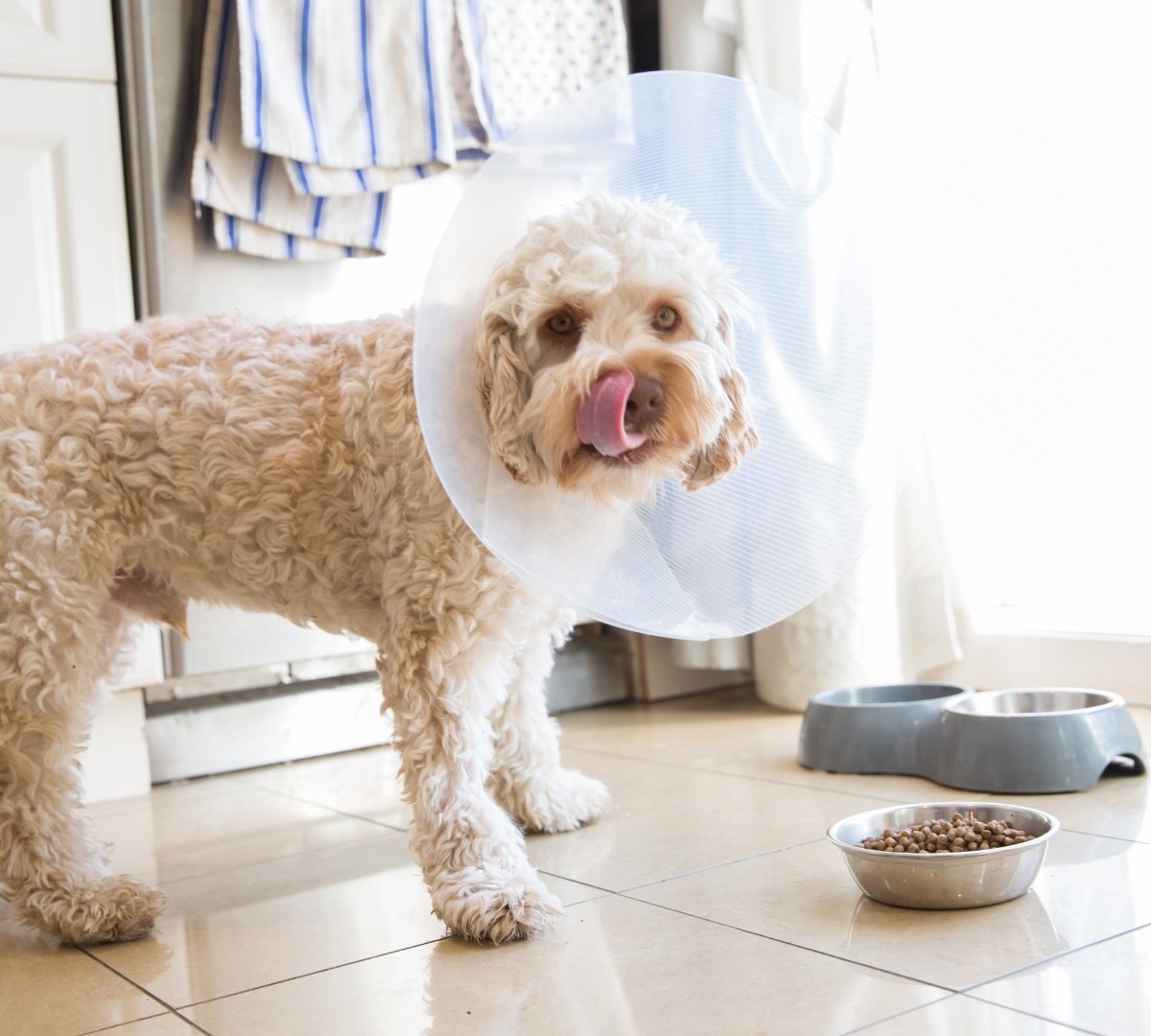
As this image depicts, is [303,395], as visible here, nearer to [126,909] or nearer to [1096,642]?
[126,909]

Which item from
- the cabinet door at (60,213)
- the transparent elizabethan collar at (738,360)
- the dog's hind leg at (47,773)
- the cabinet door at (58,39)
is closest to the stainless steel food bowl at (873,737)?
the transparent elizabethan collar at (738,360)

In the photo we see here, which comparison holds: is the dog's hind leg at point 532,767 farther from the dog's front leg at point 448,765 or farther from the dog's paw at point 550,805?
the dog's front leg at point 448,765

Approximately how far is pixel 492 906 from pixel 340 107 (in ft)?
6.50

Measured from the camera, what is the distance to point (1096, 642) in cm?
308

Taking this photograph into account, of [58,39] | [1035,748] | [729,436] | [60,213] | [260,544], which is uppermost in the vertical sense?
[58,39]

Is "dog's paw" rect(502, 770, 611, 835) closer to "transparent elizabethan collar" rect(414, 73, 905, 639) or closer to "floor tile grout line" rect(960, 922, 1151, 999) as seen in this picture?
"transparent elizabethan collar" rect(414, 73, 905, 639)

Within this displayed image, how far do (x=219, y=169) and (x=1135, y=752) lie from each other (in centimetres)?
228

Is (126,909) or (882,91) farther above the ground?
(882,91)

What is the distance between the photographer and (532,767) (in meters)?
2.44

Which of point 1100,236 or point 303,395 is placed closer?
point 303,395

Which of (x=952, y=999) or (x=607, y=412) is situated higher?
(x=607, y=412)

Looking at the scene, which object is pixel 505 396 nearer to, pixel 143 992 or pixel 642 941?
pixel 642 941

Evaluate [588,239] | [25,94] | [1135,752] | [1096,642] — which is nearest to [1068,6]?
[1096,642]

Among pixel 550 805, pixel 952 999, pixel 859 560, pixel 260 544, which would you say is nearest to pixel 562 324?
pixel 260 544
